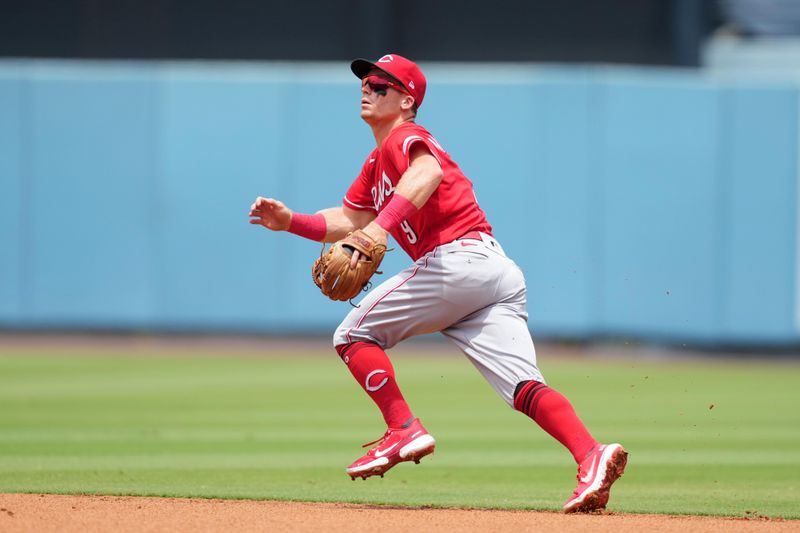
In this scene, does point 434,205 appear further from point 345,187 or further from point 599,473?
point 345,187

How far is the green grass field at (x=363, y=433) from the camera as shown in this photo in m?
5.53

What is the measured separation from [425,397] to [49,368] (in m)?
4.13

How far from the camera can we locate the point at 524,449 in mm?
7254

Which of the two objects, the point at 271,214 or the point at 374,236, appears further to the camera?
the point at 271,214

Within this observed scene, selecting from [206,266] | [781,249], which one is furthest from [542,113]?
[206,266]

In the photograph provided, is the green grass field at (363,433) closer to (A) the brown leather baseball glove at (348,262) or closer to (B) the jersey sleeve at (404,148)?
(A) the brown leather baseball glove at (348,262)

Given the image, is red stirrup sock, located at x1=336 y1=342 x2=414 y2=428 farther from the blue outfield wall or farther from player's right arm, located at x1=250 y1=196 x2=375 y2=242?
the blue outfield wall

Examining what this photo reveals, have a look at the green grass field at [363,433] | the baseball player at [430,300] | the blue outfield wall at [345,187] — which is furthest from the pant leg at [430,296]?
the blue outfield wall at [345,187]

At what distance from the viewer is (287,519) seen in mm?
4383

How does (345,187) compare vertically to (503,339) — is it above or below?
below

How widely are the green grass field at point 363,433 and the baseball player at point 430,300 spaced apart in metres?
0.55

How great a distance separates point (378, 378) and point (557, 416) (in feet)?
2.28

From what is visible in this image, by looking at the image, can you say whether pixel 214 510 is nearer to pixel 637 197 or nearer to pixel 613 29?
pixel 637 197

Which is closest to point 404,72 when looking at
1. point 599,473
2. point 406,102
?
point 406,102
